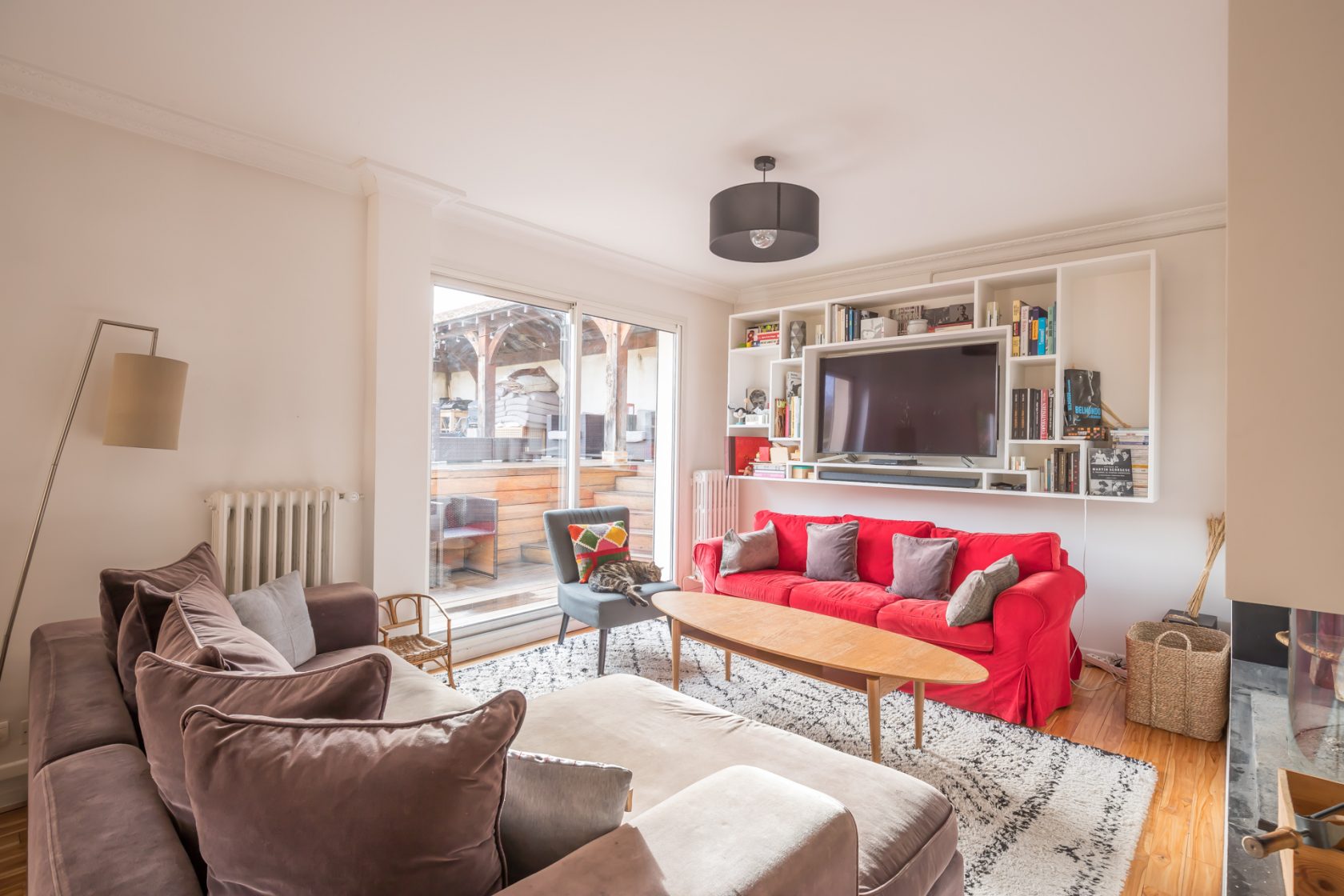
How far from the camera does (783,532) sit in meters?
4.44

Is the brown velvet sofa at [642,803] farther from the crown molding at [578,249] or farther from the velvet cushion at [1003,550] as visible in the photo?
the crown molding at [578,249]

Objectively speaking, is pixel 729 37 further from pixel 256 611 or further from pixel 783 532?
pixel 783 532

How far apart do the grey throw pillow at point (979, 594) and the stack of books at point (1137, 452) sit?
986 millimetres

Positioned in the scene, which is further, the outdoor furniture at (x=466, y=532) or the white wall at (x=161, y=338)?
the outdoor furniture at (x=466, y=532)

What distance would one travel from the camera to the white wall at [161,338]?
2.41m

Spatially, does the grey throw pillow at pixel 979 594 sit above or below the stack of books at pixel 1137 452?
below

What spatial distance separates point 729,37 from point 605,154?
3.25 feet

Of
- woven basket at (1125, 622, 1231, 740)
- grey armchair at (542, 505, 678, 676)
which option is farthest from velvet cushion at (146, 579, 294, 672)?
woven basket at (1125, 622, 1231, 740)

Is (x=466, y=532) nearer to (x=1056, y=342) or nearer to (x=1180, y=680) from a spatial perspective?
(x=1056, y=342)

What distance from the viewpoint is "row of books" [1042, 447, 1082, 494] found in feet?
12.0

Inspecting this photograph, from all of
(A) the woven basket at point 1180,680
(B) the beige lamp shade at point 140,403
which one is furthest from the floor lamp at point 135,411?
(A) the woven basket at point 1180,680

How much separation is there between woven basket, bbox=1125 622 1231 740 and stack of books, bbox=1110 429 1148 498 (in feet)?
2.46

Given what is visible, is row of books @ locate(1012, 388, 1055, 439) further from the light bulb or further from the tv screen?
the light bulb

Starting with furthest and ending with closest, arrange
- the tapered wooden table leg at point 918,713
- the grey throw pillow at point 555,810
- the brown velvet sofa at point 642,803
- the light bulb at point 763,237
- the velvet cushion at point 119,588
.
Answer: the light bulb at point 763,237, the tapered wooden table leg at point 918,713, the velvet cushion at point 119,588, the grey throw pillow at point 555,810, the brown velvet sofa at point 642,803
